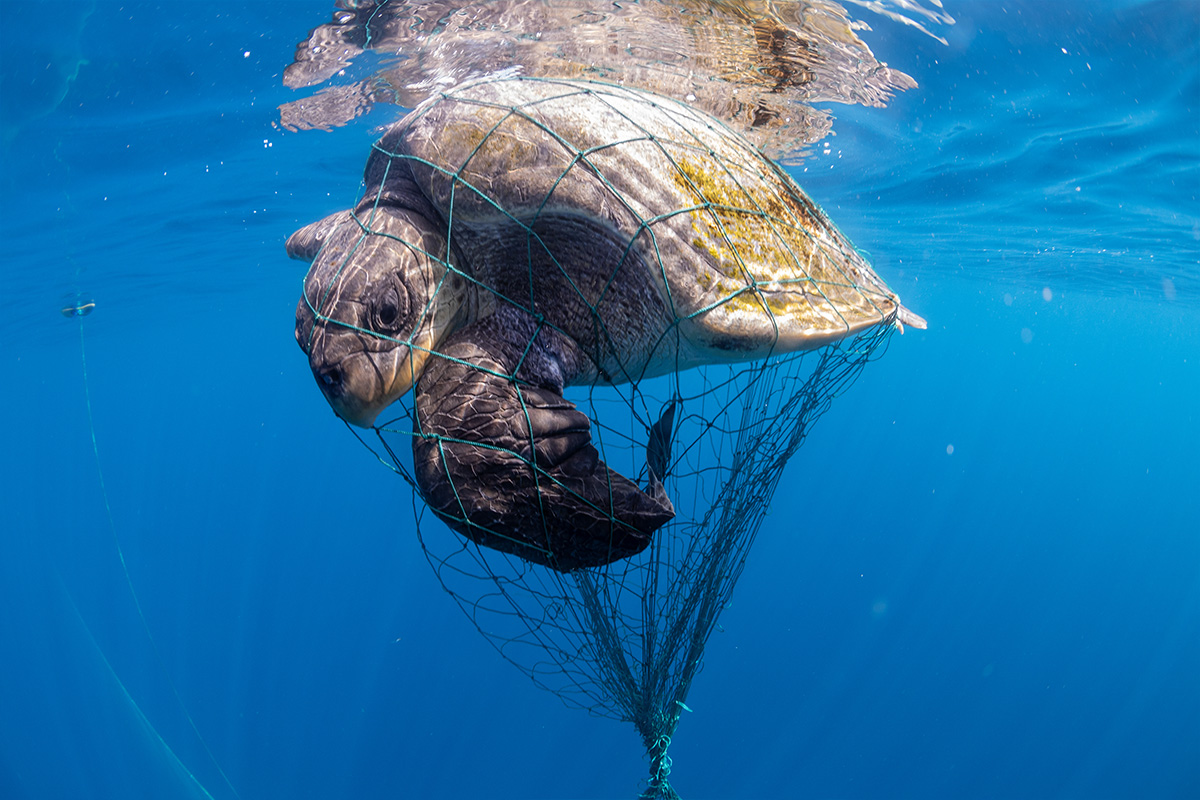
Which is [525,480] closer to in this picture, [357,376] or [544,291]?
[357,376]

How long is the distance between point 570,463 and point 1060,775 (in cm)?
3290

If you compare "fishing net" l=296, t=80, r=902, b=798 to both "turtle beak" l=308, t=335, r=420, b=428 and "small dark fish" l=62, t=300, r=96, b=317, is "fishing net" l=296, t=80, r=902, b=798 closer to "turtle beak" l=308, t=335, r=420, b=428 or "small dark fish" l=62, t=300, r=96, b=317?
"turtle beak" l=308, t=335, r=420, b=428

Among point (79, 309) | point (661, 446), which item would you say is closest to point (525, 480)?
point (661, 446)

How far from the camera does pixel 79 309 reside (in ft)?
60.3

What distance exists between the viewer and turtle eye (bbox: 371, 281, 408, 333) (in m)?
2.38

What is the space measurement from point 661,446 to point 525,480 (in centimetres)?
108

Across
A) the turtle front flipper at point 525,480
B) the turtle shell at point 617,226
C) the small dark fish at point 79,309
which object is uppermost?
the turtle shell at point 617,226

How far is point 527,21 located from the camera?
5344 mm

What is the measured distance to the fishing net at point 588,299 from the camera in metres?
2.16

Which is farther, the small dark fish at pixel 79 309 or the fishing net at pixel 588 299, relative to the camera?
the small dark fish at pixel 79 309

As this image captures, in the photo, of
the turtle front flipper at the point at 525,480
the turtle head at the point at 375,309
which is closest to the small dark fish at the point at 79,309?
the turtle head at the point at 375,309

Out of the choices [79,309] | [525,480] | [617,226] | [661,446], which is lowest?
[79,309]

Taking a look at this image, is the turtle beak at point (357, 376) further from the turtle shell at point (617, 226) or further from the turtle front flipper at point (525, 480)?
the turtle shell at point (617, 226)

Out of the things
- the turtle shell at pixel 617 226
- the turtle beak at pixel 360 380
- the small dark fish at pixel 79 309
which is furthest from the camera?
the small dark fish at pixel 79 309
